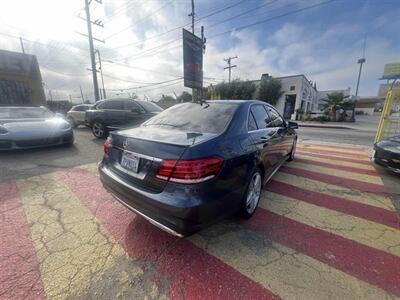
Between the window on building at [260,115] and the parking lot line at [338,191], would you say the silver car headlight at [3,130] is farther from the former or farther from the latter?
the parking lot line at [338,191]

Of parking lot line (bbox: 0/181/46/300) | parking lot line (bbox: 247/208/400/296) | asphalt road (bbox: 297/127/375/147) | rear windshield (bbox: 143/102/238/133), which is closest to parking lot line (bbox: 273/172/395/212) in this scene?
parking lot line (bbox: 247/208/400/296)

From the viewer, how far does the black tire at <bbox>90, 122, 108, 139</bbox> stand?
809cm

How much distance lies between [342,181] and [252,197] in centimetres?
251

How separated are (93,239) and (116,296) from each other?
0.85m

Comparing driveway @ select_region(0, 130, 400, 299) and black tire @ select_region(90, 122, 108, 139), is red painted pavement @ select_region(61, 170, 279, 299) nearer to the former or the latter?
driveway @ select_region(0, 130, 400, 299)

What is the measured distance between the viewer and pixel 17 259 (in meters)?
1.92

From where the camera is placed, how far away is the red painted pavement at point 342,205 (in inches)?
107

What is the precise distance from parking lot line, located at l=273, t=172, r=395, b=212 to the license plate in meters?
2.99

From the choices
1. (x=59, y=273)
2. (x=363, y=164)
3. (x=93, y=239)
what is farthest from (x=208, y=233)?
(x=363, y=164)

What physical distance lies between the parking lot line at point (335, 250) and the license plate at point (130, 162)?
153 cm

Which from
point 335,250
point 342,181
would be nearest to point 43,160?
point 335,250

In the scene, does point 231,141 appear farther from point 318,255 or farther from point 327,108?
point 327,108

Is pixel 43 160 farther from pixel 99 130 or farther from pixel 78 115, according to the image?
pixel 78 115

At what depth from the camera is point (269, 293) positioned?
5.30ft
